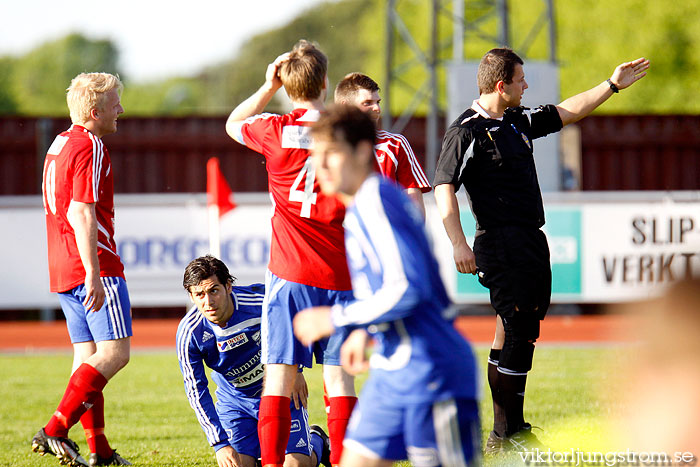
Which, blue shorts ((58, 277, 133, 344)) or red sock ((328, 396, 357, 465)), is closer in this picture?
red sock ((328, 396, 357, 465))

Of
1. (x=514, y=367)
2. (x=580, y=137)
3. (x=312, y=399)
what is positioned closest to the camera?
(x=514, y=367)

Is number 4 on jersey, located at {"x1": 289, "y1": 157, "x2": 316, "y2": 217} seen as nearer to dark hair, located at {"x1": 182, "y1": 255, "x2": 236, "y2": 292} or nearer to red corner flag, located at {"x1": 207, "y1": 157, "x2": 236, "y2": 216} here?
dark hair, located at {"x1": 182, "y1": 255, "x2": 236, "y2": 292}

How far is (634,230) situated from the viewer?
1324 centimetres

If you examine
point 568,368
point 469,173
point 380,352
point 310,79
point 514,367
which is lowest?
point 568,368

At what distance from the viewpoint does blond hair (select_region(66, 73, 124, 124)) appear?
538cm

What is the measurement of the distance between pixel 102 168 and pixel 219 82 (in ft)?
277

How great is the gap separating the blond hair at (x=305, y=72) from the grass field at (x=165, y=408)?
177cm

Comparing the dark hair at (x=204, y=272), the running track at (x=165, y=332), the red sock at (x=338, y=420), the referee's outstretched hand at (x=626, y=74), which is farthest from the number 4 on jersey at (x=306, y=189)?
the running track at (x=165, y=332)

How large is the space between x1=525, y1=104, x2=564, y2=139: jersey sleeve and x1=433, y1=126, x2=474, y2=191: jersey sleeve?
45 centimetres

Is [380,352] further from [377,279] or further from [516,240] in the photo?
[516,240]

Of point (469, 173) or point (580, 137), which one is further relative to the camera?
point (580, 137)

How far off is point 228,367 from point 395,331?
238 centimetres

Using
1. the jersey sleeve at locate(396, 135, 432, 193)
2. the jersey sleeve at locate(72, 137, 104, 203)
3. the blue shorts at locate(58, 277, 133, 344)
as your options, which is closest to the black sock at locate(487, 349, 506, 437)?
the jersey sleeve at locate(396, 135, 432, 193)

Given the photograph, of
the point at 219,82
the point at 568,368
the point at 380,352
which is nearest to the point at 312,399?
the point at 568,368
